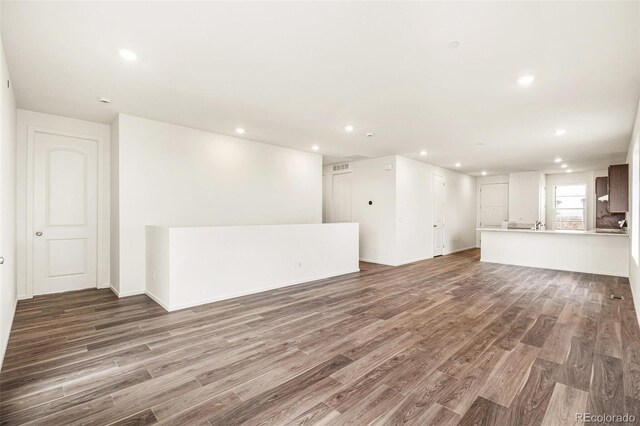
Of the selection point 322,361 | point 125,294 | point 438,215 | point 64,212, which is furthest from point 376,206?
point 64,212

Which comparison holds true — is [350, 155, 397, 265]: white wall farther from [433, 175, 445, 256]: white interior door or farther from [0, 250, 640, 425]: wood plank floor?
[0, 250, 640, 425]: wood plank floor

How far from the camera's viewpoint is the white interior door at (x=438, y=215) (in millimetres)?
8844

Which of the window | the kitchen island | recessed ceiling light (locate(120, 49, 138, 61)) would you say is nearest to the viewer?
recessed ceiling light (locate(120, 49, 138, 61))

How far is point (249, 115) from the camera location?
443 cm

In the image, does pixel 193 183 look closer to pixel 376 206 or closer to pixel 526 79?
pixel 376 206

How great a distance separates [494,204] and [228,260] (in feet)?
34.0

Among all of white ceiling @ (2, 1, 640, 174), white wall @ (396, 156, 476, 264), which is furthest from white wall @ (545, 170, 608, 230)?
white ceiling @ (2, 1, 640, 174)

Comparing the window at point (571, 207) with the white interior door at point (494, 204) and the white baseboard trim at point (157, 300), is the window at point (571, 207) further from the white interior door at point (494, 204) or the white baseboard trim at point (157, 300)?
the white baseboard trim at point (157, 300)

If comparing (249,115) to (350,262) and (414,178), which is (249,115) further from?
(414,178)

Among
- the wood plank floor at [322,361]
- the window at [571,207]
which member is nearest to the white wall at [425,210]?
the window at [571,207]

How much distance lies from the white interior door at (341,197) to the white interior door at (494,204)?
621 centimetres

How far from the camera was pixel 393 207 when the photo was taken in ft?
23.8

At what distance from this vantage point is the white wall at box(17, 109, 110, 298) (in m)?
4.29

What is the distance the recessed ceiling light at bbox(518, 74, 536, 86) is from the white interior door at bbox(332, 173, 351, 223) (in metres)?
5.30
